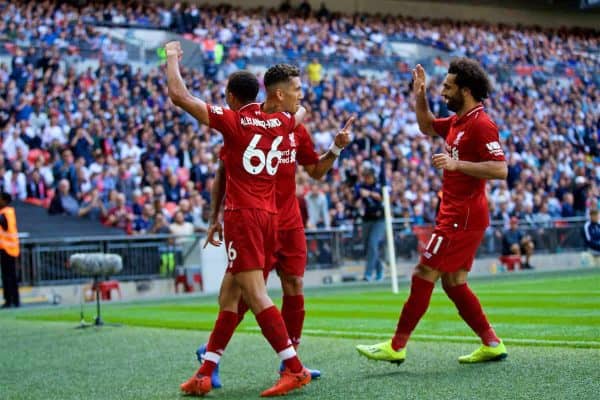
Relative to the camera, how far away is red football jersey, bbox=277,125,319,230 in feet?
23.1

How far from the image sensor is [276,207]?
7.00 m

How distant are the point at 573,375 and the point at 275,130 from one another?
2583 millimetres

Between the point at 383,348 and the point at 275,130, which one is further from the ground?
the point at 275,130

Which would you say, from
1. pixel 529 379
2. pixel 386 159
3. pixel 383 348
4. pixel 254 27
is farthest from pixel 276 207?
pixel 254 27

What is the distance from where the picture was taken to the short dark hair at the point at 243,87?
21.7 ft

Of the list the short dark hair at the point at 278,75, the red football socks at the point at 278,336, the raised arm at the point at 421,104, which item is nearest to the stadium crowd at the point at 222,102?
the raised arm at the point at 421,104

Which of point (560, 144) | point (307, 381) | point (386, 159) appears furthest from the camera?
point (560, 144)

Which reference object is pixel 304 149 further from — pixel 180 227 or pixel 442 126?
pixel 180 227

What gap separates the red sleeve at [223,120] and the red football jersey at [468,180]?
6.06 ft

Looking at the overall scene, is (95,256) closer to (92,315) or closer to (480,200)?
(92,315)

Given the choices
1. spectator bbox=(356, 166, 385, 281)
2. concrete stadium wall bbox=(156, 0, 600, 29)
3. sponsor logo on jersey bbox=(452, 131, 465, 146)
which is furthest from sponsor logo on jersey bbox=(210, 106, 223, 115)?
concrete stadium wall bbox=(156, 0, 600, 29)

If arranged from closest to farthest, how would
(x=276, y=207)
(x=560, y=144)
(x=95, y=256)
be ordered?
(x=276, y=207)
(x=95, y=256)
(x=560, y=144)

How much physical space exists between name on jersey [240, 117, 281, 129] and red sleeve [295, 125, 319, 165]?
663mm

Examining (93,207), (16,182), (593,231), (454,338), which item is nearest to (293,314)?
(454,338)
